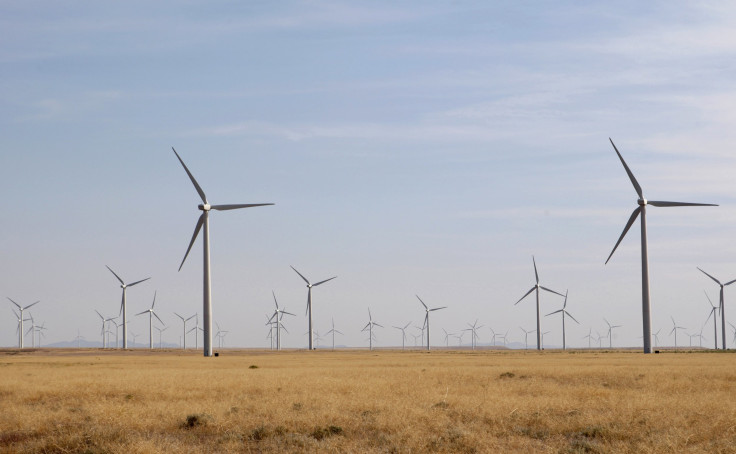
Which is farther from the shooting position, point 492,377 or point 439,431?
point 492,377

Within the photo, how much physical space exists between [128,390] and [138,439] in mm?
17407

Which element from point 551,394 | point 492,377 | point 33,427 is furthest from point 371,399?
point 492,377

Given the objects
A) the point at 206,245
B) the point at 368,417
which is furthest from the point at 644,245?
the point at 368,417

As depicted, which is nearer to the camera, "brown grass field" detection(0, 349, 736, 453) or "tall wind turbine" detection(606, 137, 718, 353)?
"brown grass field" detection(0, 349, 736, 453)

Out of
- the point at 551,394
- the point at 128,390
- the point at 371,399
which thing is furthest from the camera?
the point at 128,390

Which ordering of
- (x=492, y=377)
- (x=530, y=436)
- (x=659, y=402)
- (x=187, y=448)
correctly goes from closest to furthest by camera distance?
(x=187, y=448)
(x=530, y=436)
(x=659, y=402)
(x=492, y=377)

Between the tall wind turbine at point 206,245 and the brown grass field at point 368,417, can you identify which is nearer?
the brown grass field at point 368,417

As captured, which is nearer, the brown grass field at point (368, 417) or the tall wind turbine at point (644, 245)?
the brown grass field at point (368, 417)

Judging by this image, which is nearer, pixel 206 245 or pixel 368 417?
pixel 368 417

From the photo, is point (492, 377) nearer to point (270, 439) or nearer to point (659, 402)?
point (659, 402)

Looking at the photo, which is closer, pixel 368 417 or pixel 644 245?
pixel 368 417

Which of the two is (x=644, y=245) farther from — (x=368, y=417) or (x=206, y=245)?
(x=368, y=417)

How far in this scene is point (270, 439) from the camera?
24.2 m

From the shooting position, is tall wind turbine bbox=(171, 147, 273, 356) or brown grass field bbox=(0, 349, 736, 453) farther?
tall wind turbine bbox=(171, 147, 273, 356)
